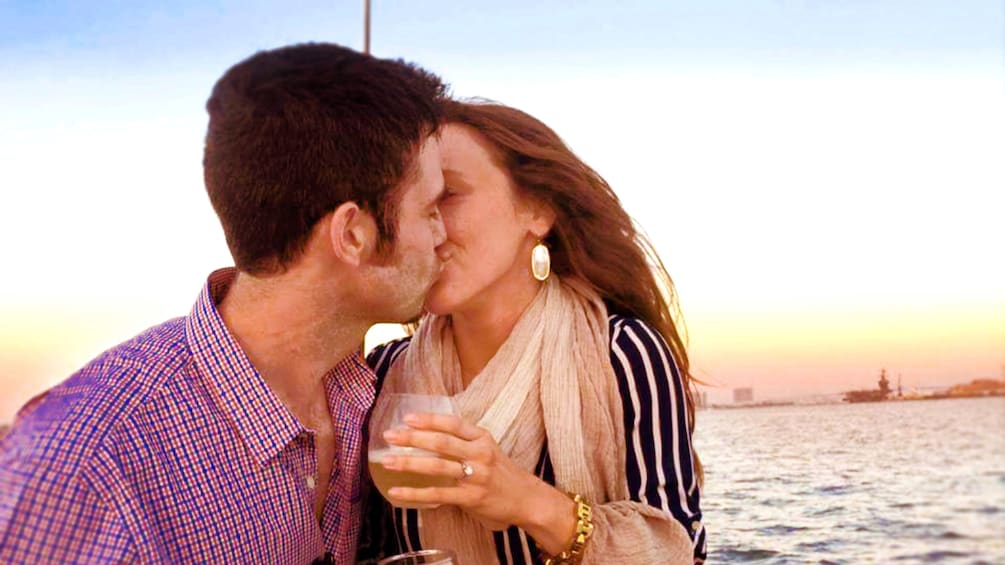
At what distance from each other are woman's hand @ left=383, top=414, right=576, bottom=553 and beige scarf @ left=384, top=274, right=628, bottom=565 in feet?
0.70

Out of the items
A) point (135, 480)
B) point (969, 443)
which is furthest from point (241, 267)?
point (969, 443)

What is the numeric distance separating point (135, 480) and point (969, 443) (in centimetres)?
554

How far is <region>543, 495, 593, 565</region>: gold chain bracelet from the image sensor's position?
1.44 metres

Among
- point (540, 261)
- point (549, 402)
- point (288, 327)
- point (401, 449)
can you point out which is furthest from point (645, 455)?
point (288, 327)

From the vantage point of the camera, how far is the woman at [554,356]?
1566mm

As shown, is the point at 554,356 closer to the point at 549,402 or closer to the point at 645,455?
the point at 549,402

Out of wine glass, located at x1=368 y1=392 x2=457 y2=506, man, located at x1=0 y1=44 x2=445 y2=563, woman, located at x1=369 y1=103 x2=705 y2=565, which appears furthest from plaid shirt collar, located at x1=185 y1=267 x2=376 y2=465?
woman, located at x1=369 y1=103 x2=705 y2=565

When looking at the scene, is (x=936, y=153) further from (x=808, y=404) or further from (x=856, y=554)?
(x=856, y=554)

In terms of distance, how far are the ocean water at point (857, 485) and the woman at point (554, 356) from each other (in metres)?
2.18

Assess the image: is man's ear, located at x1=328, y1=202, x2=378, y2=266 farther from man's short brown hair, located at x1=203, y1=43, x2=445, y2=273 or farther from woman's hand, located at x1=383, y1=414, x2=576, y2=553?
woman's hand, located at x1=383, y1=414, x2=576, y2=553

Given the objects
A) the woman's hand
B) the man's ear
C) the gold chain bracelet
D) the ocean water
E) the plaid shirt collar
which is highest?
the man's ear

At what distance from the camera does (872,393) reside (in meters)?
5.16

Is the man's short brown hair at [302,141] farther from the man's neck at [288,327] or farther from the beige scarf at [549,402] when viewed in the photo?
the beige scarf at [549,402]

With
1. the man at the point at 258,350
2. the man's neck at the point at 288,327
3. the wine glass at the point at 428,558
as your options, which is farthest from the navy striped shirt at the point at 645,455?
the wine glass at the point at 428,558
